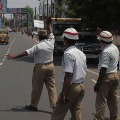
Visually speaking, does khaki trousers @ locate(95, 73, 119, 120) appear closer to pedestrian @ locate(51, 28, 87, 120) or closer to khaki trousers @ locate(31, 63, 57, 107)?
pedestrian @ locate(51, 28, 87, 120)

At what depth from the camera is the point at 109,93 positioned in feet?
25.6

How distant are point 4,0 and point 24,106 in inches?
4437

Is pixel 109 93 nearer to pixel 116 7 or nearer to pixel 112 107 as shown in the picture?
pixel 112 107

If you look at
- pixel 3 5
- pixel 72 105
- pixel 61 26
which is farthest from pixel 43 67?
pixel 3 5

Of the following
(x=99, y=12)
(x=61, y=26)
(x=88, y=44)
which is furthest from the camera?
(x=61, y=26)

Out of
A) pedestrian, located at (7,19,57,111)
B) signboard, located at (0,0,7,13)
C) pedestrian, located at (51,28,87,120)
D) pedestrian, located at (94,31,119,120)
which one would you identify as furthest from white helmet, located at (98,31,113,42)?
signboard, located at (0,0,7,13)

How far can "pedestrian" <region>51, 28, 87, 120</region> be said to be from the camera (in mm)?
6078

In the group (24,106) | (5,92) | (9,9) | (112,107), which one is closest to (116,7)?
(5,92)

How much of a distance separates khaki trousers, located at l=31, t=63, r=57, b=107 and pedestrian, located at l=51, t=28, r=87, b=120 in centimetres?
308

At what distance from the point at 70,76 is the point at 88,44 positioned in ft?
62.0

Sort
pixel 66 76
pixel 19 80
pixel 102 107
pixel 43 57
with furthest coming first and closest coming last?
pixel 19 80, pixel 43 57, pixel 102 107, pixel 66 76

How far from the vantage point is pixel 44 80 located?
31.3 feet

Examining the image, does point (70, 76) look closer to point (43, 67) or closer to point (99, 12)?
point (43, 67)

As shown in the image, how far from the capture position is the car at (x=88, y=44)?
80.5 ft
